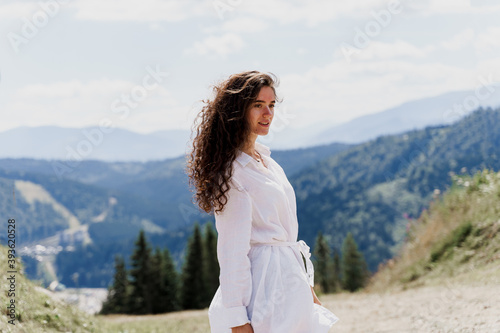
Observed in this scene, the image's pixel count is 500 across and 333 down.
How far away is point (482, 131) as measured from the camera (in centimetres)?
17012

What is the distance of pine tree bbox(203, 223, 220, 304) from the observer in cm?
4475

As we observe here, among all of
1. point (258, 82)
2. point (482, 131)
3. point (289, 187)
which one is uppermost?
point (482, 131)

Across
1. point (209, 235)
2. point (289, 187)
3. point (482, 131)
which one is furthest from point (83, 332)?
point (482, 131)

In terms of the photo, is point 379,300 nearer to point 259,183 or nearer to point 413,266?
point 413,266

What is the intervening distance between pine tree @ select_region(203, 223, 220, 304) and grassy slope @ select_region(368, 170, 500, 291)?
1267 inches

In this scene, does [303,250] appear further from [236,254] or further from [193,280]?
[193,280]

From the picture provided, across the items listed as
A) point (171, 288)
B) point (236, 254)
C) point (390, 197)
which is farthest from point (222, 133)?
point (390, 197)

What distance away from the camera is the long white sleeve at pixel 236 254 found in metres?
2.48

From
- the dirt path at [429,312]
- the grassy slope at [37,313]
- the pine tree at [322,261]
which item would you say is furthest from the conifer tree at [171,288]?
the grassy slope at [37,313]

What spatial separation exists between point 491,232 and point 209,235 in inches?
1477

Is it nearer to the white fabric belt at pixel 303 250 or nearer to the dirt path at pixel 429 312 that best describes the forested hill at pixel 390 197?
the dirt path at pixel 429 312

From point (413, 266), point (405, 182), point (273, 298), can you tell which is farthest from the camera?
point (405, 182)

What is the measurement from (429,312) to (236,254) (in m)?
5.69

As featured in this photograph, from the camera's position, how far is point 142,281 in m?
43.2
